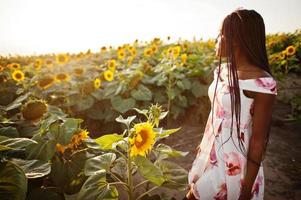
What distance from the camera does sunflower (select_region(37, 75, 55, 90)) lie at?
425cm

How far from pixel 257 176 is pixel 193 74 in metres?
3.12

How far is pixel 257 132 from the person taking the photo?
1.68 m

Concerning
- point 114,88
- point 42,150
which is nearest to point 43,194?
point 42,150

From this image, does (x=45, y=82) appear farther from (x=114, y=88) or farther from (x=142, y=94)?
(x=142, y=94)

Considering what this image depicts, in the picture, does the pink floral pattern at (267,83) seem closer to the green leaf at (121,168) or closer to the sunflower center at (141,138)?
the sunflower center at (141,138)

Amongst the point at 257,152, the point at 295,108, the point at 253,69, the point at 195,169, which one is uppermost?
the point at 253,69

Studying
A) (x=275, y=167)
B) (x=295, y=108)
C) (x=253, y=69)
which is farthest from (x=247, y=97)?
(x=295, y=108)

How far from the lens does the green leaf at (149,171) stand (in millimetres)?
1658

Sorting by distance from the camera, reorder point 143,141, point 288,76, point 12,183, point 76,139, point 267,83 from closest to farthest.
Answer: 1. point 12,183
2. point 267,83
3. point 143,141
4. point 76,139
5. point 288,76

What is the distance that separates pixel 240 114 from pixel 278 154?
248 cm

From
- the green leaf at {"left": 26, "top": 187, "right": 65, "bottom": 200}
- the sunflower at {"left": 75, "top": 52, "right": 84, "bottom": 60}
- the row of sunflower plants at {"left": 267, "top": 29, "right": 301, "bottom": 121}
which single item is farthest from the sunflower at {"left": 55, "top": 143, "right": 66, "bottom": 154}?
the sunflower at {"left": 75, "top": 52, "right": 84, "bottom": 60}

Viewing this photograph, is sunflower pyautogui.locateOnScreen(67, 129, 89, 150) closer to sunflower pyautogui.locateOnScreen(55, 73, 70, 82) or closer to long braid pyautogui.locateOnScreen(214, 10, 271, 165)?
long braid pyautogui.locateOnScreen(214, 10, 271, 165)

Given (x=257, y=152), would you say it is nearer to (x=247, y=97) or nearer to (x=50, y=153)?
(x=247, y=97)

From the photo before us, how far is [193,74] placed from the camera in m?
4.88
